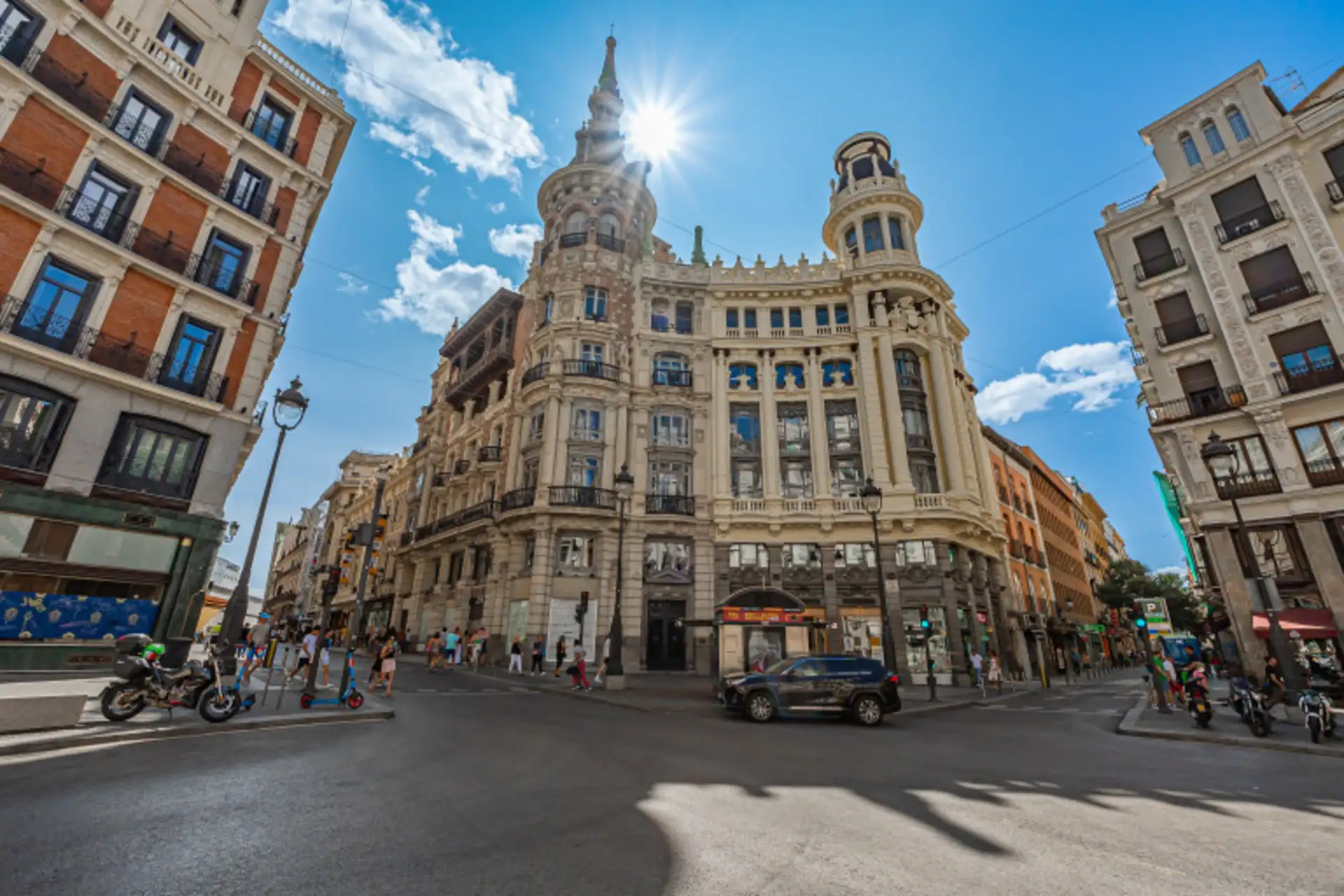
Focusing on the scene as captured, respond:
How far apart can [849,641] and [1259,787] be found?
2111 cm

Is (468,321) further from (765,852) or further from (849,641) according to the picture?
(765,852)

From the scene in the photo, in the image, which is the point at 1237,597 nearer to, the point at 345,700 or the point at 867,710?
the point at 867,710

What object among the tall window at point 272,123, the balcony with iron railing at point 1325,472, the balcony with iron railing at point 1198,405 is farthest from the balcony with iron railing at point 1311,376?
the tall window at point 272,123

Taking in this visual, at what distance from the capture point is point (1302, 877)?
13.5 feet

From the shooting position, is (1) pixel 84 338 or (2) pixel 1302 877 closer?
(2) pixel 1302 877

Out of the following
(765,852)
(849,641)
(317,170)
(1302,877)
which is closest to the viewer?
(1302,877)

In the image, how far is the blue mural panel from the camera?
13508 millimetres

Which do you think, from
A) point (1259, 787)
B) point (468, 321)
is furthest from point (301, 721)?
point (468, 321)

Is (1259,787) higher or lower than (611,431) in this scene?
lower

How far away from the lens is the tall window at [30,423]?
46.2 ft

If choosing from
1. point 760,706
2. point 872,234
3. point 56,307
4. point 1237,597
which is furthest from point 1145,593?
point 56,307

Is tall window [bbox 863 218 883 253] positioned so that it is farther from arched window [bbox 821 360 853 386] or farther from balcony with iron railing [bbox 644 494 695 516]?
balcony with iron railing [bbox 644 494 695 516]

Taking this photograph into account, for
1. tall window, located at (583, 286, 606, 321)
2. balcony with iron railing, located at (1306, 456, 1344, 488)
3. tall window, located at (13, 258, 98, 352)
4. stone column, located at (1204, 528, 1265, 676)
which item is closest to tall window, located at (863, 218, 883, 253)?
tall window, located at (583, 286, 606, 321)

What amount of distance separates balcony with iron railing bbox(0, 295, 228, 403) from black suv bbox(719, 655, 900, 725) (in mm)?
18706
